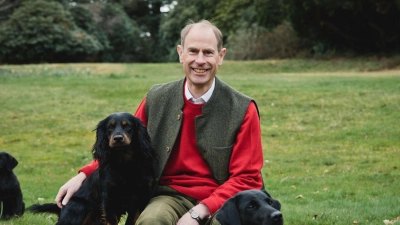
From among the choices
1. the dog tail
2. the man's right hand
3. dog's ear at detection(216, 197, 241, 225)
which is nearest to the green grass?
the dog tail

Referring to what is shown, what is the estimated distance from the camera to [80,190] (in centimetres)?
497

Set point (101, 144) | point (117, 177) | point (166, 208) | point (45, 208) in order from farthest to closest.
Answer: point (45, 208), point (101, 144), point (117, 177), point (166, 208)

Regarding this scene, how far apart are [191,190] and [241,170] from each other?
42 cm

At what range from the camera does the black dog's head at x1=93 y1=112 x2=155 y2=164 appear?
469cm

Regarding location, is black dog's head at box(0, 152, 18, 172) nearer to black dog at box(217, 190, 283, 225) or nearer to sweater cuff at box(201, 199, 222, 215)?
sweater cuff at box(201, 199, 222, 215)

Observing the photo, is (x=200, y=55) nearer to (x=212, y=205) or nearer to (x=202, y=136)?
(x=202, y=136)

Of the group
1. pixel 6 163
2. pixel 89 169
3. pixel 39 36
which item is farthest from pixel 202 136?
pixel 39 36

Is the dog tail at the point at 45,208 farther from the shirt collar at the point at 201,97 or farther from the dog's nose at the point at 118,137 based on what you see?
the shirt collar at the point at 201,97

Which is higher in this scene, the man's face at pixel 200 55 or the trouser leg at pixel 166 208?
the man's face at pixel 200 55

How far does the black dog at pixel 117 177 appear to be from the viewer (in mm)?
4688

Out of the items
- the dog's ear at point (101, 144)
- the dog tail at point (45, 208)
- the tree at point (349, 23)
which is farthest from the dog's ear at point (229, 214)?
the tree at point (349, 23)

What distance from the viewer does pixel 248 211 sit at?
3.99 metres

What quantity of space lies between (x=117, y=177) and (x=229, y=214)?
3.56ft

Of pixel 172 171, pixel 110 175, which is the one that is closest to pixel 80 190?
pixel 110 175
